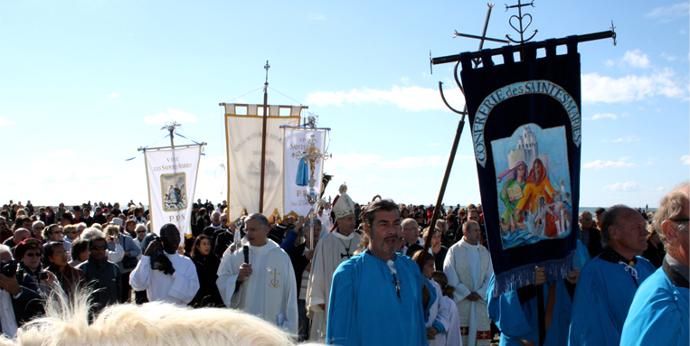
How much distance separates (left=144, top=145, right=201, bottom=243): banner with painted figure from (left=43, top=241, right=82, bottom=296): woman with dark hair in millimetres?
6413

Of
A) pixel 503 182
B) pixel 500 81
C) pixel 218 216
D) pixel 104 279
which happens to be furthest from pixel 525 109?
pixel 218 216

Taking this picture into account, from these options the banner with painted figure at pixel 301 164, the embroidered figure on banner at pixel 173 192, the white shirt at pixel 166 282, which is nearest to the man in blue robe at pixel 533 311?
the white shirt at pixel 166 282

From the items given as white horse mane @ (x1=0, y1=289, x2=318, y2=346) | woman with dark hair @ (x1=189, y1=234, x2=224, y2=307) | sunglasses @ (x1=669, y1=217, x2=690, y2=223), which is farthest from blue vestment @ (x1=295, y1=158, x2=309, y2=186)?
white horse mane @ (x1=0, y1=289, x2=318, y2=346)

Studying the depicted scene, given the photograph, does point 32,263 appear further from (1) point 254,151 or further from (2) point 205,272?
(1) point 254,151

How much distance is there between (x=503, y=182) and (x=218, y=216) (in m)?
11.5

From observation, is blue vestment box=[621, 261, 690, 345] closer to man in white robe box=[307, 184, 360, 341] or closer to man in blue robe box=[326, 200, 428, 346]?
man in blue robe box=[326, 200, 428, 346]

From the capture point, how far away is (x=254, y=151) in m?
15.9

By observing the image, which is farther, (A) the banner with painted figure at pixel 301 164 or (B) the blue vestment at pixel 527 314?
(A) the banner with painted figure at pixel 301 164

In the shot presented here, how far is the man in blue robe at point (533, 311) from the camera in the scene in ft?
15.1

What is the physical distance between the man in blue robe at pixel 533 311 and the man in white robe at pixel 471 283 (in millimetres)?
3353

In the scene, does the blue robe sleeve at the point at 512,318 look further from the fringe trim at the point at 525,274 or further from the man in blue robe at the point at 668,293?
the man in blue robe at the point at 668,293

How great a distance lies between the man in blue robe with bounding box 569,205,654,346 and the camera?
3.79 m

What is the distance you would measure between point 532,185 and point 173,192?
9.49 m

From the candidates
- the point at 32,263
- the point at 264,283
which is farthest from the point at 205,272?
the point at 32,263
